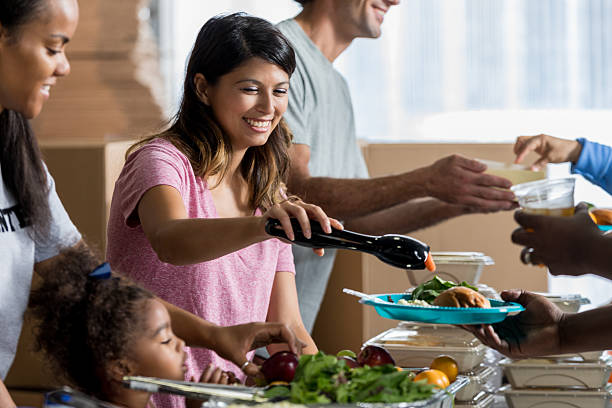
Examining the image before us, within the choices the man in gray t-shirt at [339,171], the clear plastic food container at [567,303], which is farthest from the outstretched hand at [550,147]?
the clear plastic food container at [567,303]

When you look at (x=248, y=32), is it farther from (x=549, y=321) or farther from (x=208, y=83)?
(x=549, y=321)

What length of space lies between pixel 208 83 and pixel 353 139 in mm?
791

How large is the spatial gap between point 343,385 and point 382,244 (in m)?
0.21

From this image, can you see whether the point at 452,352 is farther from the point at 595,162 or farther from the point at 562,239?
the point at 595,162

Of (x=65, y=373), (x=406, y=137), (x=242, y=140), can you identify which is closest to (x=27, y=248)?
(x=65, y=373)

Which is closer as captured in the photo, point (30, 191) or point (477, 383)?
point (30, 191)

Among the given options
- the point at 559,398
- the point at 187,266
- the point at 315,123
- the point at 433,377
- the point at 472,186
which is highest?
the point at 315,123

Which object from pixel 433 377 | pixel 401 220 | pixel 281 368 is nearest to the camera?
pixel 281 368

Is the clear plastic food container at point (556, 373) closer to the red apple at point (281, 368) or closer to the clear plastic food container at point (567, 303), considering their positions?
the clear plastic food container at point (567, 303)

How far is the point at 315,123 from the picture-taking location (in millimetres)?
2004

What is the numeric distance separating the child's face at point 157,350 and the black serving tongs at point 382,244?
21cm

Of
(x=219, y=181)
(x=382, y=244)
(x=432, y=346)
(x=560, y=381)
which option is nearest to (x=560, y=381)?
(x=560, y=381)

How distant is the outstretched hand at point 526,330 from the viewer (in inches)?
53.5

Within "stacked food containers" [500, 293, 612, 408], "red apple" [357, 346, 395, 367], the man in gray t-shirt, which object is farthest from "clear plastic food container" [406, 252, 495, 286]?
"red apple" [357, 346, 395, 367]
